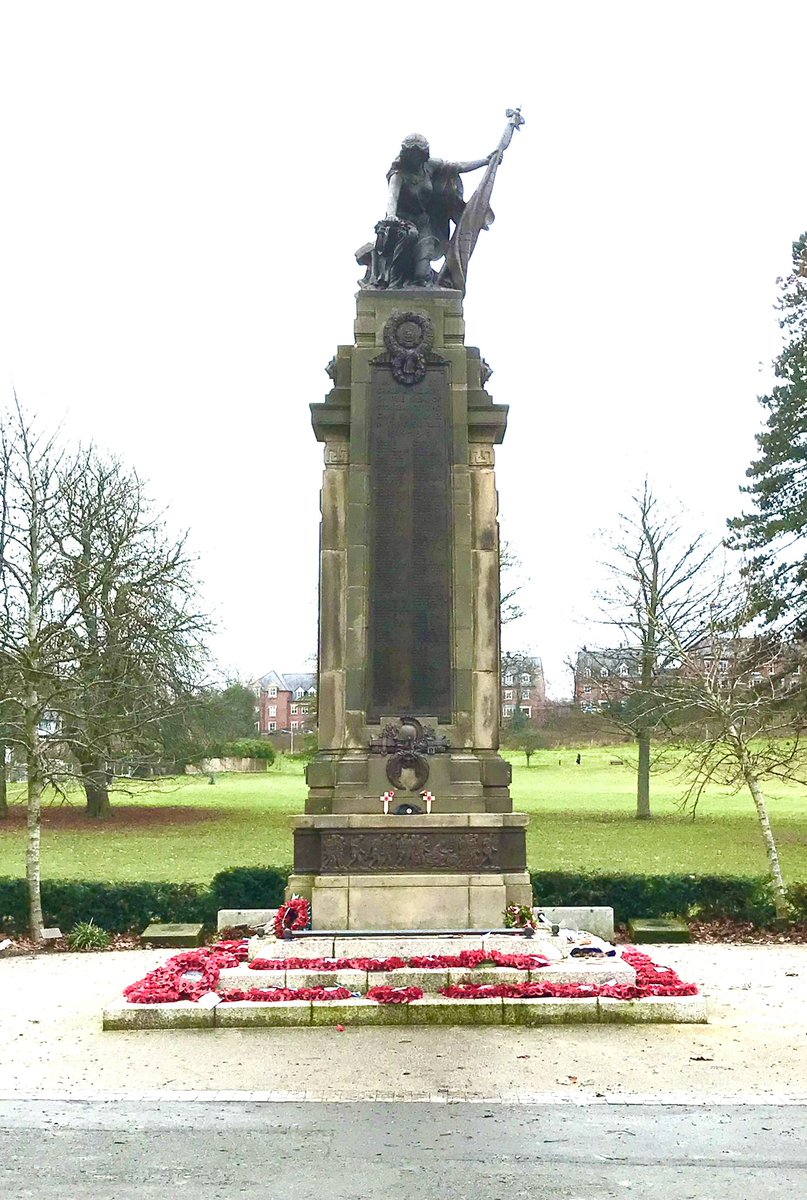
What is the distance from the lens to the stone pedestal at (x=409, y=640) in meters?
14.3

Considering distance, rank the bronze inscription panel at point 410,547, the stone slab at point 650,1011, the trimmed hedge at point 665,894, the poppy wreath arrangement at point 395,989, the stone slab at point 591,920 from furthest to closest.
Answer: the trimmed hedge at point 665,894, the stone slab at point 591,920, the bronze inscription panel at point 410,547, the poppy wreath arrangement at point 395,989, the stone slab at point 650,1011

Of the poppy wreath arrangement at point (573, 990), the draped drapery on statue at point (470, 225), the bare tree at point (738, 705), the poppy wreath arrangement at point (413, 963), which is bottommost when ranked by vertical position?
the poppy wreath arrangement at point (573, 990)

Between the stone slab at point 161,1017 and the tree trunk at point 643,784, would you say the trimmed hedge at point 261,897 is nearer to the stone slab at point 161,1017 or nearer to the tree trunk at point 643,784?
the stone slab at point 161,1017

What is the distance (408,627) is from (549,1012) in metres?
5.28

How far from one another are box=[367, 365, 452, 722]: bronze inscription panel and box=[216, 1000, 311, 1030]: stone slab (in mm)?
4391

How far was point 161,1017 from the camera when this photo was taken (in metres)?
11.6

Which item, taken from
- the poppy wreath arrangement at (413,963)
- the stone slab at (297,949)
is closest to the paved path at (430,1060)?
the poppy wreath arrangement at (413,963)

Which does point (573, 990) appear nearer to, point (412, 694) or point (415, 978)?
point (415, 978)

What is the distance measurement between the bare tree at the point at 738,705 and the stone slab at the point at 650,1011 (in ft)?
27.8

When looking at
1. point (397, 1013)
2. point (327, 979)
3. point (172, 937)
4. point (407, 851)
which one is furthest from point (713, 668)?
point (397, 1013)

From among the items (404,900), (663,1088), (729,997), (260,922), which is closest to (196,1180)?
(663,1088)

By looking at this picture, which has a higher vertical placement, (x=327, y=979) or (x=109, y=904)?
(x=327, y=979)

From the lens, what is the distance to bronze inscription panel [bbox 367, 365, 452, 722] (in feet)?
50.1

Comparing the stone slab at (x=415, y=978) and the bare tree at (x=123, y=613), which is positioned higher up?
the bare tree at (x=123, y=613)
